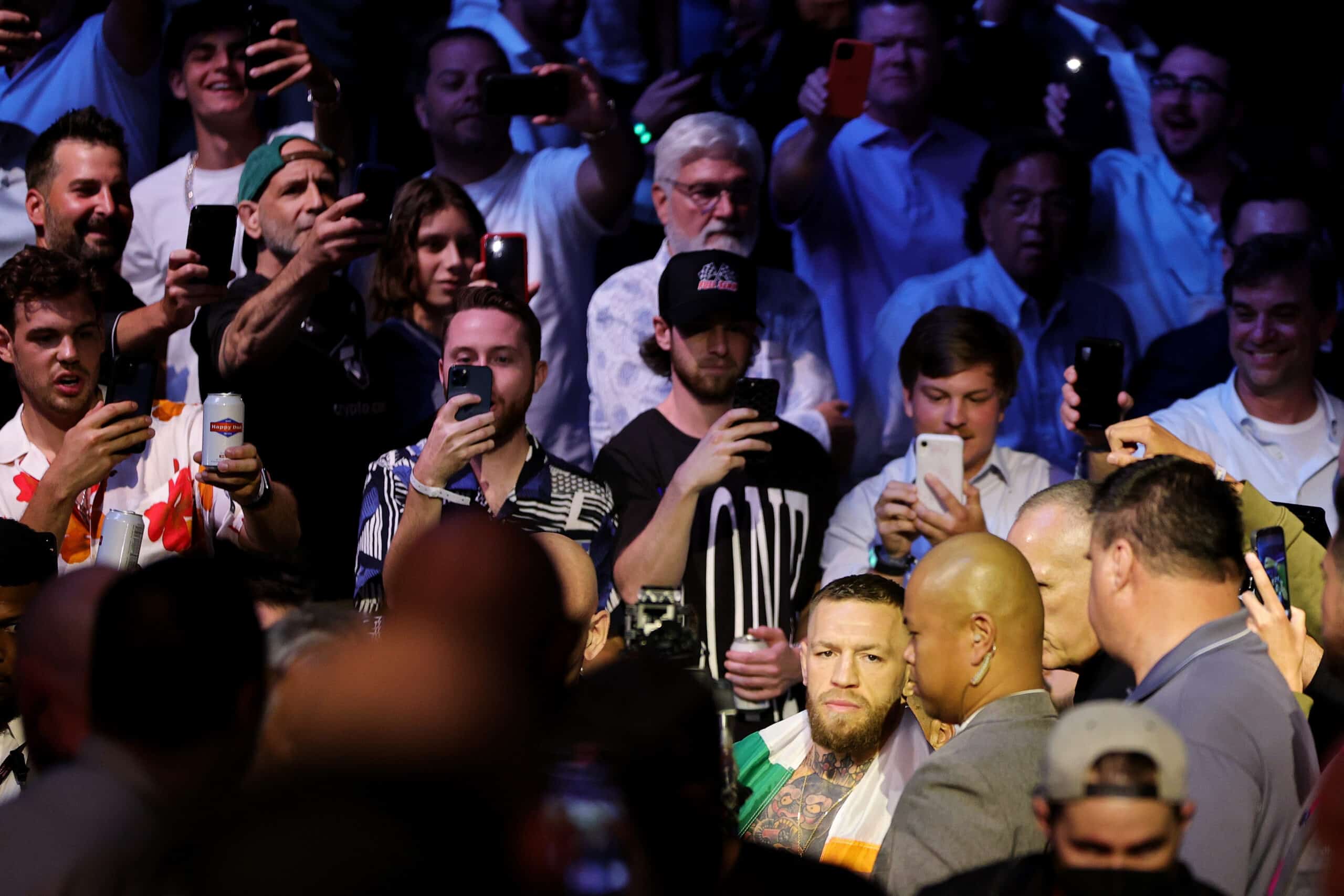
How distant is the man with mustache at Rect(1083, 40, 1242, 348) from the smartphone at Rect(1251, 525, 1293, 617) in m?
2.40

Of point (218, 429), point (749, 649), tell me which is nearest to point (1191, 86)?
point (749, 649)

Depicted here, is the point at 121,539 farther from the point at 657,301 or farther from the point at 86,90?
the point at 86,90

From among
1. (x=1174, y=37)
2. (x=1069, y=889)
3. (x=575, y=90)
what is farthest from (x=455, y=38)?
(x=1069, y=889)

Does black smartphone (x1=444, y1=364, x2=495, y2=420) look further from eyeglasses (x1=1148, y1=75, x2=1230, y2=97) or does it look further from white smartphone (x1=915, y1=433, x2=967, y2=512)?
eyeglasses (x1=1148, y1=75, x2=1230, y2=97)

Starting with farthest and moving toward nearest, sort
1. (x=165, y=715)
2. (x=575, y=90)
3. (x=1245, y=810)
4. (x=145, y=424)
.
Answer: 1. (x=575, y=90)
2. (x=145, y=424)
3. (x=1245, y=810)
4. (x=165, y=715)

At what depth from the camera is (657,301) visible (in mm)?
5051

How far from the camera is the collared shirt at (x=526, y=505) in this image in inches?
160

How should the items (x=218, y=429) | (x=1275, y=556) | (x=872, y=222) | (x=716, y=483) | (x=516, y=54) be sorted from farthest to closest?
(x=872, y=222) < (x=516, y=54) < (x=716, y=483) < (x=218, y=429) < (x=1275, y=556)

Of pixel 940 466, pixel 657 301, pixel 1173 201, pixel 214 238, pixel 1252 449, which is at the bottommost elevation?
pixel 1252 449

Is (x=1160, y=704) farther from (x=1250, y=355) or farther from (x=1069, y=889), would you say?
(x=1250, y=355)

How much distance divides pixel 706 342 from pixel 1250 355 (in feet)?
6.54

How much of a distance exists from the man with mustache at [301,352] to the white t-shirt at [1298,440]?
3069mm

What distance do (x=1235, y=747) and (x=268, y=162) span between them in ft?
11.4

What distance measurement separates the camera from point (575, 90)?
5094mm
